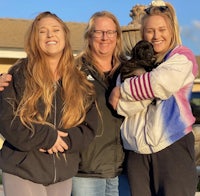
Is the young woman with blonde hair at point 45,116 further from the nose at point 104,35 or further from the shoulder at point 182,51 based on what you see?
the shoulder at point 182,51

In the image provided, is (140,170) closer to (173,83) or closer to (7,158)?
(173,83)

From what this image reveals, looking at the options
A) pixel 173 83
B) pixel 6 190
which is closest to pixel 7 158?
pixel 6 190

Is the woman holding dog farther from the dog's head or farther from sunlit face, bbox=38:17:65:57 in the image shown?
sunlit face, bbox=38:17:65:57

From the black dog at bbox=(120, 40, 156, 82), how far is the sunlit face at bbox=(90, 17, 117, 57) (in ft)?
1.15

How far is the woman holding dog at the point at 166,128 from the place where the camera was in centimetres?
327

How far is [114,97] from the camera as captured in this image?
11.6 ft

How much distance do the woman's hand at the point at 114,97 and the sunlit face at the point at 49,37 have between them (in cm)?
48

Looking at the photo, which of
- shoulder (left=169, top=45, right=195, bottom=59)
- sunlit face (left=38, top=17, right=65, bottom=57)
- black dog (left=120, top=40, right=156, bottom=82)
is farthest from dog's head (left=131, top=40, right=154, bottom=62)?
sunlit face (left=38, top=17, right=65, bottom=57)

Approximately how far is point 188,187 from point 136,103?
657 mm

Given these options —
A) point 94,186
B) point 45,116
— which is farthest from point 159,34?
point 94,186

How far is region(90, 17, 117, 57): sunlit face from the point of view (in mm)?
3803

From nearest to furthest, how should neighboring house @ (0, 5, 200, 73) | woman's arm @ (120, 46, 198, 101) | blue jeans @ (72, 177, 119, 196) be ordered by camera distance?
woman's arm @ (120, 46, 198, 101) < blue jeans @ (72, 177, 119, 196) < neighboring house @ (0, 5, 200, 73)

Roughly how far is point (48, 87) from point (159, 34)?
86cm

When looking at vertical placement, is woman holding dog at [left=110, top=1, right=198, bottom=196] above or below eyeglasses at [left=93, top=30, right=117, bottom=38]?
below
